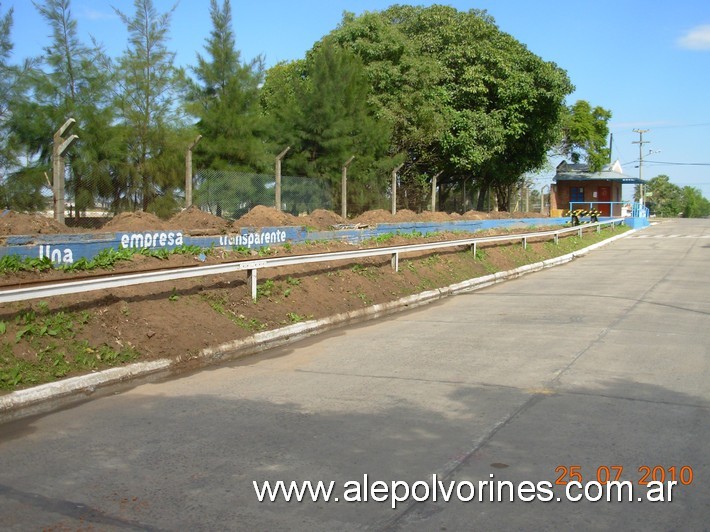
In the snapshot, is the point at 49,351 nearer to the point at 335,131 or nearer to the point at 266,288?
the point at 266,288

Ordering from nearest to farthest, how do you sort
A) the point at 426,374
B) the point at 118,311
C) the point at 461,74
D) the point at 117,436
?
the point at 117,436, the point at 426,374, the point at 118,311, the point at 461,74

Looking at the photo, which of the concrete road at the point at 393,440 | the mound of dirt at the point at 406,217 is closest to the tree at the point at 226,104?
the mound of dirt at the point at 406,217

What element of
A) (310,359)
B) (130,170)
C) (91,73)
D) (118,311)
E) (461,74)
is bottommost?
(310,359)

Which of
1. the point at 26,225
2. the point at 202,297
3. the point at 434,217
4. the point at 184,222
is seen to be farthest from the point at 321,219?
the point at 26,225

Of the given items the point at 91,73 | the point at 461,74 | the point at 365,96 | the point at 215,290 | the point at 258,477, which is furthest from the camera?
the point at 461,74

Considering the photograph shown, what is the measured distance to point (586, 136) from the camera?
202ft

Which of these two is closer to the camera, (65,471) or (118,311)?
(65,471)

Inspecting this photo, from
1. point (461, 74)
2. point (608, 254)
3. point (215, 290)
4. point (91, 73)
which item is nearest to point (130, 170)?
point (91, 73)

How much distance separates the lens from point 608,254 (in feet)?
89.6

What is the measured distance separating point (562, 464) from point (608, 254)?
77.7 ft

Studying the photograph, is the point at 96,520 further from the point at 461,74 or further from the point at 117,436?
the point at 461,74

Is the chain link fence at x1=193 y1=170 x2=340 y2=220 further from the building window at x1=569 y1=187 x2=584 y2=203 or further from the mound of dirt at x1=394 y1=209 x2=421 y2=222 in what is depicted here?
the building window at x1=569 y1=187 x2=584 y2=203

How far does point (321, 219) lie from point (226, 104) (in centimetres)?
417

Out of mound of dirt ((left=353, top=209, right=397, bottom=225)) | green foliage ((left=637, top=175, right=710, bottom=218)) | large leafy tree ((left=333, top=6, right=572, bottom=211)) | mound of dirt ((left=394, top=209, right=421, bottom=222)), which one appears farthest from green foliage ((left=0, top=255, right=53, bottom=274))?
Answer: green foliage ((left=637, top=175, right=710, bottom=218))
